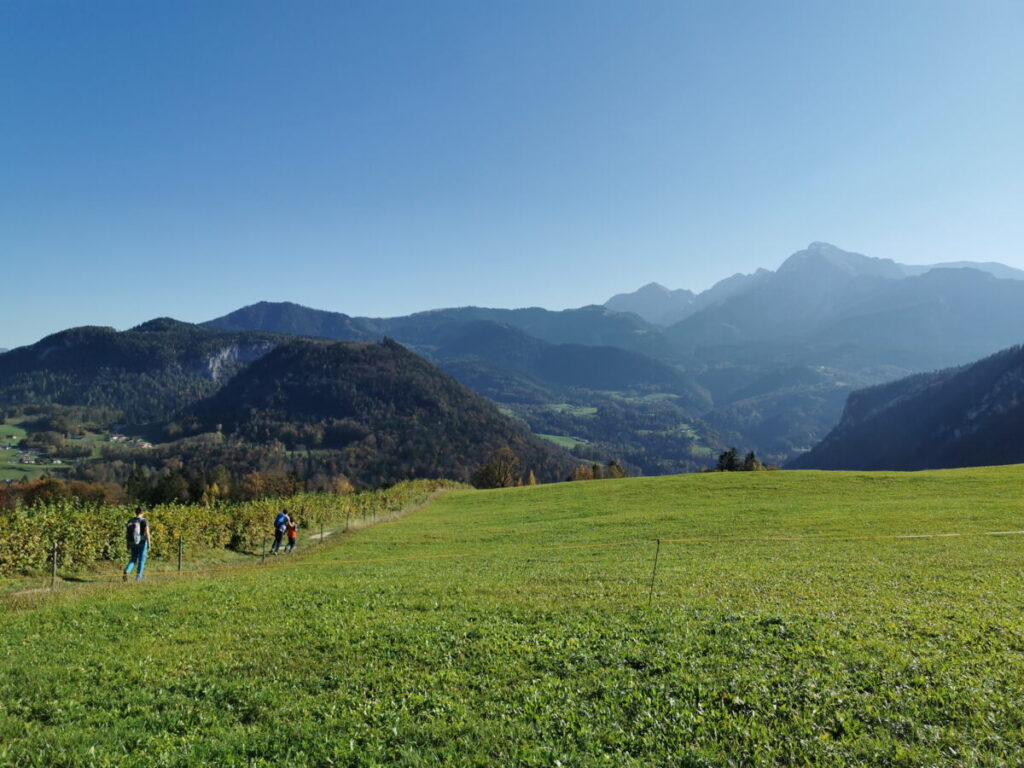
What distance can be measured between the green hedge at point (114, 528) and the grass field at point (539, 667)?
26.6 ft

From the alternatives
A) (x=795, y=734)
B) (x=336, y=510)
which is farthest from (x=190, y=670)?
(x=336, y=510)

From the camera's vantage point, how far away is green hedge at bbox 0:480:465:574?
87.6 feet

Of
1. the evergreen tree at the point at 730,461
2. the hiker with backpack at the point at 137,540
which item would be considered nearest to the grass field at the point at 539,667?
the hiker with backpack at the point at 137,540

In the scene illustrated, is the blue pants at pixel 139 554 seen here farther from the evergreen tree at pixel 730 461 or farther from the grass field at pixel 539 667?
the evergreen tree at pixel 730 461

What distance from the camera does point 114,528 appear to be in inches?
1225

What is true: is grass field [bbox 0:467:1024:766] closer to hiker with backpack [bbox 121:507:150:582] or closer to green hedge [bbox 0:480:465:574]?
hiker with backpack [bbox 121:507:150:582]

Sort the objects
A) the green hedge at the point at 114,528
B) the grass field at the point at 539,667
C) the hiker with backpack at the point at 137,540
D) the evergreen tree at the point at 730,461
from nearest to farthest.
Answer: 1. the grass field at the point at 539,667
2. the hiker with backpack at the point at 137,540
3. the green hedge at the point at 114,528
4. the evergreen tree at the point at 730,461

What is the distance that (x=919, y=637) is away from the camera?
12.1 metres

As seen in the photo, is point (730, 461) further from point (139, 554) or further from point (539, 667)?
point (539, 667)

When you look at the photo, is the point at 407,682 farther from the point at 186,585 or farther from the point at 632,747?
the point at 186,585

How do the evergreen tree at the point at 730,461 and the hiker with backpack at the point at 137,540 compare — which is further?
the evergreen tree at the point at 730,461

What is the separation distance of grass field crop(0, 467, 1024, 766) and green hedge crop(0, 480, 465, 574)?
26.6 feet

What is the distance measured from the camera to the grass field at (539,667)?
8.12m

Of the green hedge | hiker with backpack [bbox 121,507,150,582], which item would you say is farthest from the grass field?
the green hedge
